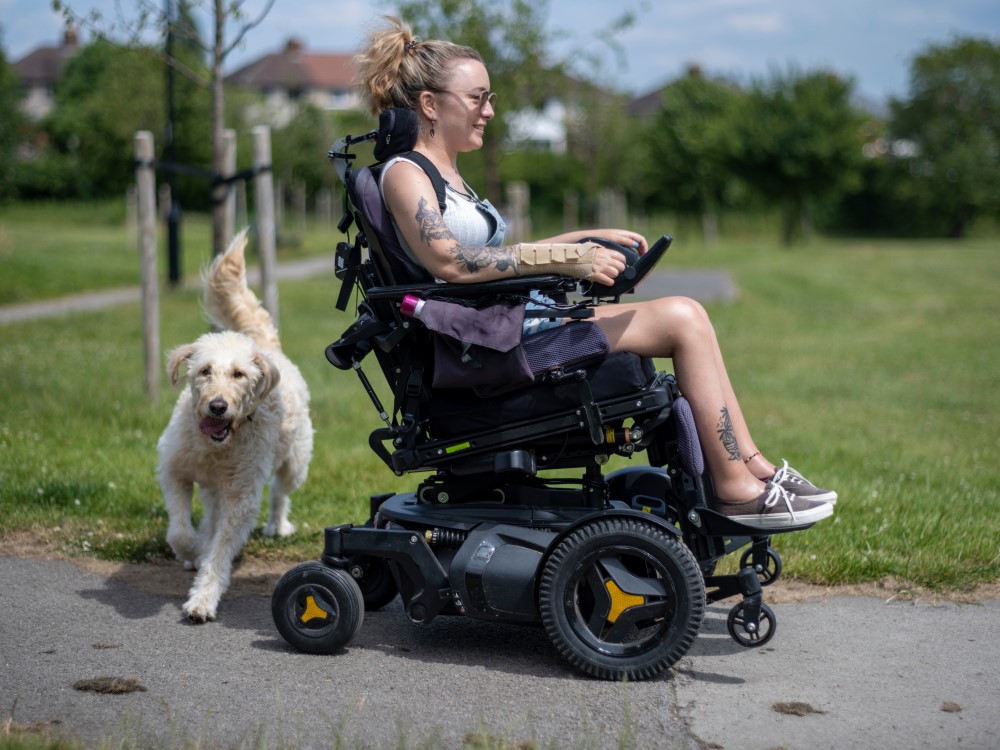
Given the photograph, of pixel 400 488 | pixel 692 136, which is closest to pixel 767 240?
pixel 692 136

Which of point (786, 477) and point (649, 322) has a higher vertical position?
point (649, 322)

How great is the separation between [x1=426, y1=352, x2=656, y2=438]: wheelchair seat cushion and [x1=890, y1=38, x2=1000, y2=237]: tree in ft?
217

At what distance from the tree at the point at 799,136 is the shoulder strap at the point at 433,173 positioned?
3856 centimetres

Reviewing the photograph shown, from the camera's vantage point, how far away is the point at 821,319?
1698 centimetres

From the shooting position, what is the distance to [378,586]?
4.38 m

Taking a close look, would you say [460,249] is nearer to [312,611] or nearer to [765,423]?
[312,611]

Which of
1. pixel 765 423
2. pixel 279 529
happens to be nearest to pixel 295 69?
pixel 765 423

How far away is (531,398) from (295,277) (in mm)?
18912

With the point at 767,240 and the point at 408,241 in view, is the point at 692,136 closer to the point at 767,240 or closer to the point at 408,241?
the point at 767,240

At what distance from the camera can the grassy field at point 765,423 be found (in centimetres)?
529

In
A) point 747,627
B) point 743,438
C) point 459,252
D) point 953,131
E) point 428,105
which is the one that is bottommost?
point 747,627

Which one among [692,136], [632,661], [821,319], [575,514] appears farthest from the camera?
[692,136]

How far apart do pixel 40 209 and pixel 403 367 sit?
45901 mm

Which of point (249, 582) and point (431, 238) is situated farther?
point (249, 582)
